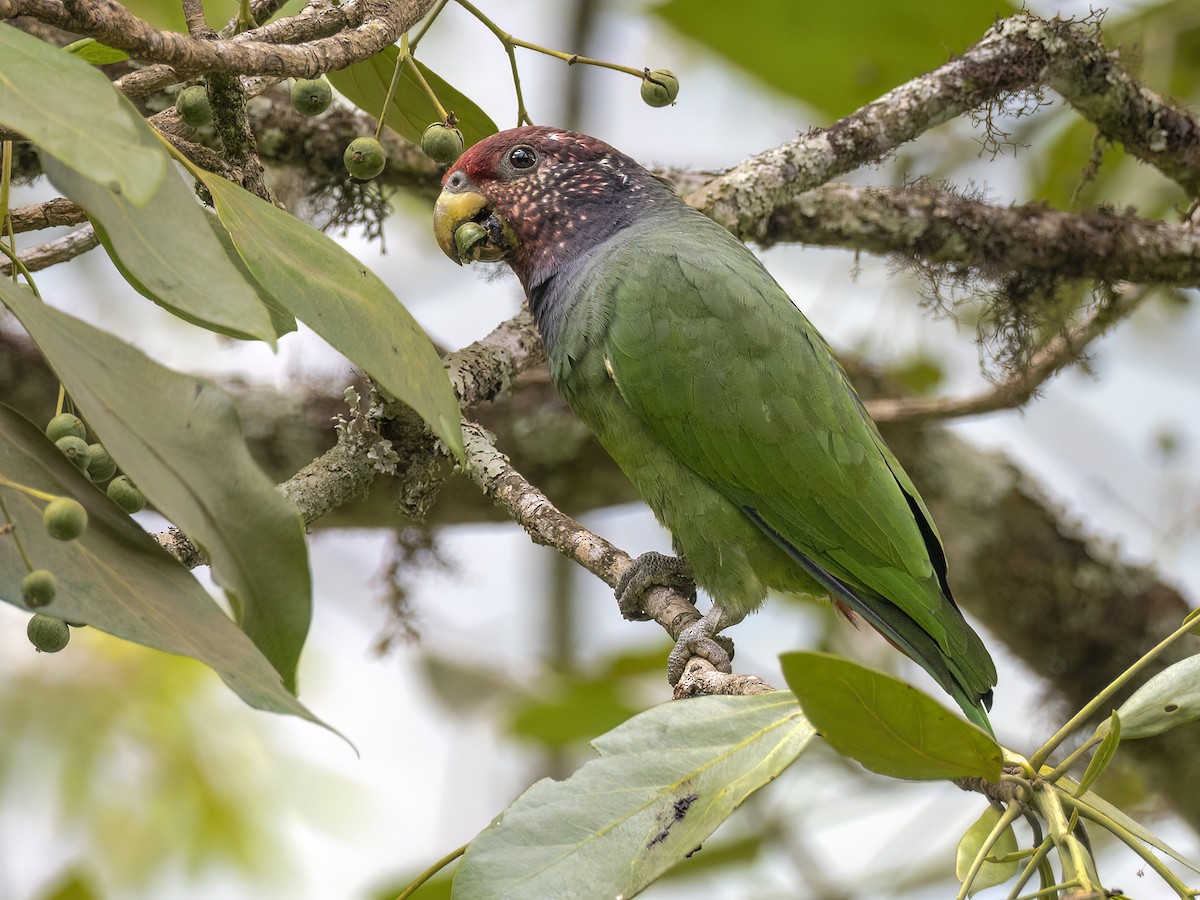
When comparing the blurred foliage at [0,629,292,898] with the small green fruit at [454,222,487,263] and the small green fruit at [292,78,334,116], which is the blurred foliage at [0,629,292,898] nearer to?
the small green fruit at [454,222,487,263]

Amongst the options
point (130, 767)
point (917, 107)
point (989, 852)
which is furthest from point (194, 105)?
point (130, 767)

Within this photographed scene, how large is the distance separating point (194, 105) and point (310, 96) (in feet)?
0.56

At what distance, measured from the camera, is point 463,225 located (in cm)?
283

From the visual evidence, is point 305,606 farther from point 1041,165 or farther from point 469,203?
point 1041,165

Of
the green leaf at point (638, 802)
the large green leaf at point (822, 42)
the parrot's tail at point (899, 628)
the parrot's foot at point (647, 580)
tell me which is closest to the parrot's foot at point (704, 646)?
the parrot's foot at point (647, 580)

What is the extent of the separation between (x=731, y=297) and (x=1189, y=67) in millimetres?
2571

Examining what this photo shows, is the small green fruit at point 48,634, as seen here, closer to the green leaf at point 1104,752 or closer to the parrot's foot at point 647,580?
the parrot's foot at point 647,580

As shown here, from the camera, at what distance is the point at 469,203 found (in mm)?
2842

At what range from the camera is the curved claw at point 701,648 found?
2055 mm

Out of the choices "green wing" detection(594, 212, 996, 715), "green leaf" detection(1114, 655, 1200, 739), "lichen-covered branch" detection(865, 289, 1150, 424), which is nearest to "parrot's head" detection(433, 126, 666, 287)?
"green wing" detection(594, 212, 996, 715)

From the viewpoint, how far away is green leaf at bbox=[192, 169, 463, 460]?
128cm

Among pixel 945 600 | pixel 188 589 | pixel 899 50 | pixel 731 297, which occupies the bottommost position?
pixel 188 589

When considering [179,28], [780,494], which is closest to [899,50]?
[780,494]

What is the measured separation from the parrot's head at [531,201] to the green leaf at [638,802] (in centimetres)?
155
